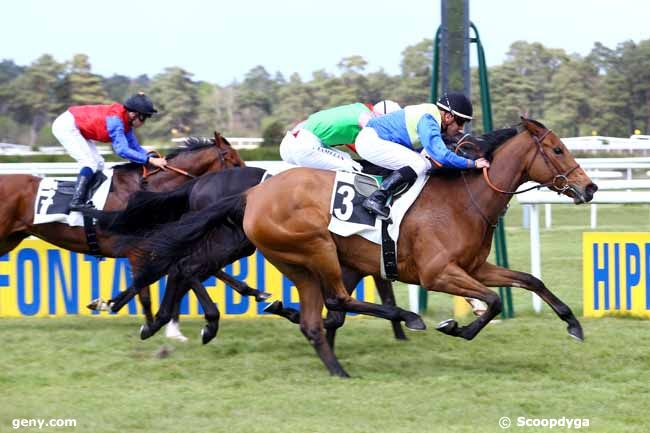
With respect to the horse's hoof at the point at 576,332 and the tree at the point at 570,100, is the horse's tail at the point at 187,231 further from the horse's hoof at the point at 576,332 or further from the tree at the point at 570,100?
the tree at the point at 570,100

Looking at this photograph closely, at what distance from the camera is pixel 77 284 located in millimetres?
7496

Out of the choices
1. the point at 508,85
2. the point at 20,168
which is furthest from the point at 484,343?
the point at 508,85

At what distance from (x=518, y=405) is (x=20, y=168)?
737cm

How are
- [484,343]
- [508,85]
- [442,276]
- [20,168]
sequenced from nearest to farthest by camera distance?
[442,276] → [484,343] → [20,168] → [508,85]

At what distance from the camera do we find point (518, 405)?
4.69 metres

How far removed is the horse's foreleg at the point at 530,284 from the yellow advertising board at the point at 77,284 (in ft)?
6.85

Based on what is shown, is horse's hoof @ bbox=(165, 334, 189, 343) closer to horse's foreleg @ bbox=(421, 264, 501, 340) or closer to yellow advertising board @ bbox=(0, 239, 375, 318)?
yellow advertising board @ bbox=(0, 239, 375, 318)

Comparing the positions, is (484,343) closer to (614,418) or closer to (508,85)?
(614,418)

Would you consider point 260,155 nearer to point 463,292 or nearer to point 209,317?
point 209,317

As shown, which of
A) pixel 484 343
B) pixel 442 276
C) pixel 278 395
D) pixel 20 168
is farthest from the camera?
pixel 20 168

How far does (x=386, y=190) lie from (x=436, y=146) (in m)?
0.37

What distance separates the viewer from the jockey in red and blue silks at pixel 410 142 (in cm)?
554

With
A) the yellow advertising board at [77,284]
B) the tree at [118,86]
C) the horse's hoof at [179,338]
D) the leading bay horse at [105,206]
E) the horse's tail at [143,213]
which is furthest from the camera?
the tree at [118,86]

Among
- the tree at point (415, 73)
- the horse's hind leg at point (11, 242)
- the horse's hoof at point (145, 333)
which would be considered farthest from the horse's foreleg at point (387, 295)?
the tree at point (415, 73)
